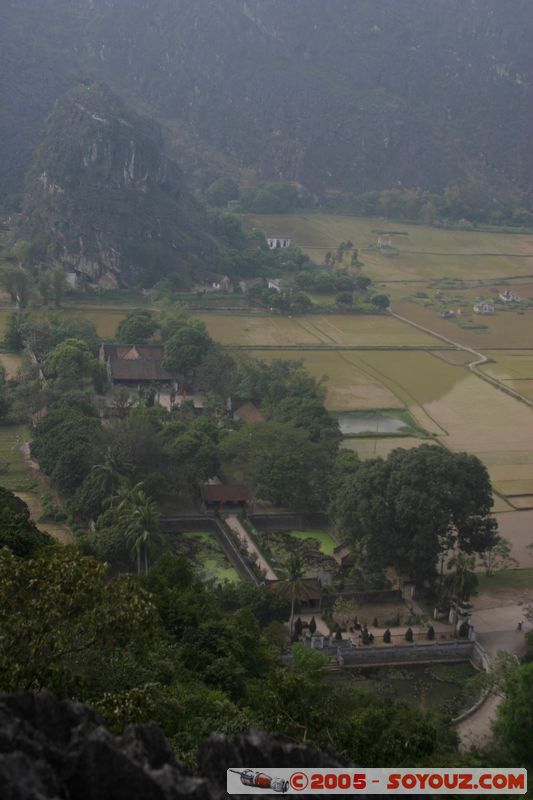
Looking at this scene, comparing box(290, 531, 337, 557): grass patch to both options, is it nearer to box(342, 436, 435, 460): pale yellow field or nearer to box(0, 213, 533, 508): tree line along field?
box(342, 436, 435, 460): pale yellow field

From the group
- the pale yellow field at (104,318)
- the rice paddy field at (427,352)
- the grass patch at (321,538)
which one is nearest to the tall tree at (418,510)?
the grass patch at (321,538)

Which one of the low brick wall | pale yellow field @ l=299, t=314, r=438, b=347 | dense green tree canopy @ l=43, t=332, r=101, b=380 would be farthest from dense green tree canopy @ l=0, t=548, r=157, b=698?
Answer: pale yellow field @ l=299, t=314, r=438, b=347

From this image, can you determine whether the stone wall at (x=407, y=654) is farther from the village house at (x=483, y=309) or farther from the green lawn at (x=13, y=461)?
the village house at (x=483, y=309)

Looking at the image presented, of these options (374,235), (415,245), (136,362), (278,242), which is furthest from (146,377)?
(374,235)

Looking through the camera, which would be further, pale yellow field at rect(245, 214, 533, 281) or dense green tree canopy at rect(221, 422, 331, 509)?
pale yellow field at rect(245, 214, 533, 281)

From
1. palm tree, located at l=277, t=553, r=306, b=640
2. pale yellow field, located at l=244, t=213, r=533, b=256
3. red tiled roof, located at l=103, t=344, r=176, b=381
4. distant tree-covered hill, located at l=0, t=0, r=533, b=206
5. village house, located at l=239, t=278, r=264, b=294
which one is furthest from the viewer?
distant tree-covered hill, located at l=0, t=0, r=533, b=206

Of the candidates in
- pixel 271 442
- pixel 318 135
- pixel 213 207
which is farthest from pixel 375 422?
pixel 318 135
